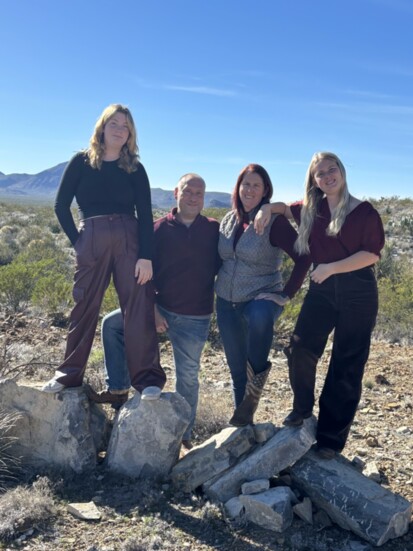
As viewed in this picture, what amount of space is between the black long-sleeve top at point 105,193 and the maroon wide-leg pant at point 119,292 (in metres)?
0.08

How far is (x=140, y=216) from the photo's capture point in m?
4.25

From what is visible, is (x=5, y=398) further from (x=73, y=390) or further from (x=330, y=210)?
(x=330, y=210)

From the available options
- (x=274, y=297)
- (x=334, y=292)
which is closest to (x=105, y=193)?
(x=274, y=297)

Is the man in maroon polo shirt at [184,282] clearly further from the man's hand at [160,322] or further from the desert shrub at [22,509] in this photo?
the desert shrub at [22,509]

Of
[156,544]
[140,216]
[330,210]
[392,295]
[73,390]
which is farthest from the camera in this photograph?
[392,295]

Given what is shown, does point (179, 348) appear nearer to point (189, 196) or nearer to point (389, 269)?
point (189, 196)

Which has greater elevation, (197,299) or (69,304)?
(197,299)

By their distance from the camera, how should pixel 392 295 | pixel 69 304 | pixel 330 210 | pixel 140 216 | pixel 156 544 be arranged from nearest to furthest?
pixel 156 544
pixel 330 210
pixel 140 216
pixel 69 304
pixel 392 295

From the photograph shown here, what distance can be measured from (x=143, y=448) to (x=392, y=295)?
25.1 ft

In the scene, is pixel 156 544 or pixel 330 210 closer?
pixel 156 544

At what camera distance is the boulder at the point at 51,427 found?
14.6 feet

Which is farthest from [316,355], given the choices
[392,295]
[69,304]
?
[392,295]

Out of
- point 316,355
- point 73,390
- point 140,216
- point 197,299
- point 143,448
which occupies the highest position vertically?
point 140,216

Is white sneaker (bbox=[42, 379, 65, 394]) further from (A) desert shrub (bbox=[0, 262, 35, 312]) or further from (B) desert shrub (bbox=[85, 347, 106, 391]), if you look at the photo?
(A) desert shrub (bbox=[0, 262, 35, 312])
